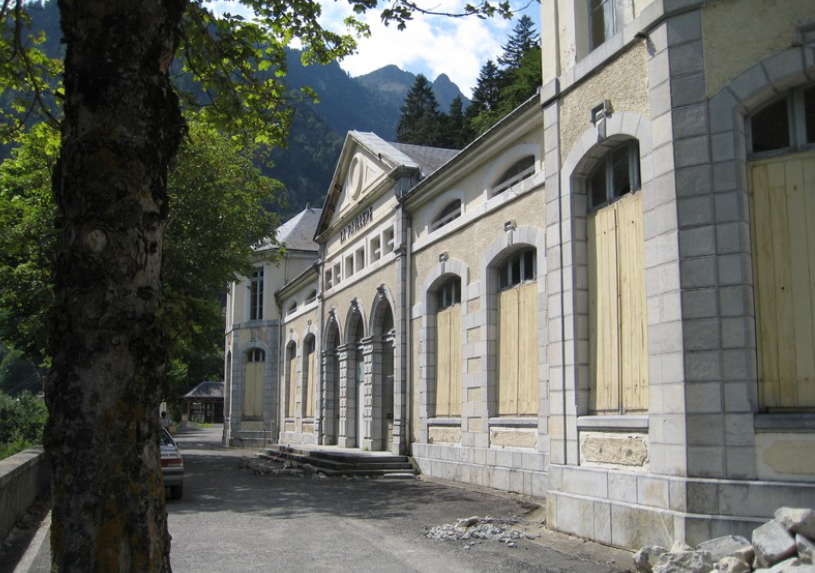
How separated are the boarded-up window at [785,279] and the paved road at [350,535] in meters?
2.50

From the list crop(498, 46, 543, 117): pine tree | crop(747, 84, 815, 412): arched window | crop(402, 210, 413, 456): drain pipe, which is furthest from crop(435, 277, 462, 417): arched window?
crop(498, 46, 543, 117): pine tree

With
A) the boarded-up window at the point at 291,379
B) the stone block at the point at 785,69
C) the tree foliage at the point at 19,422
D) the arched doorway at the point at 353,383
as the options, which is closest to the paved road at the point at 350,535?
the tree foliage at the point at 19,422

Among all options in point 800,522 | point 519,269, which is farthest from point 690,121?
point 519,269

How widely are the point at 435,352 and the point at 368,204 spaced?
21.5 feet

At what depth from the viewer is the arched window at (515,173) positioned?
572 inches

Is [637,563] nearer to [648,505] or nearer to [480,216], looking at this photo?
[648,505]

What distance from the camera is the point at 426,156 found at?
76.3 feet

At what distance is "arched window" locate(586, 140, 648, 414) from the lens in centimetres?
945

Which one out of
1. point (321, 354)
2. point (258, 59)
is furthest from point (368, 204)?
point (258, 59)

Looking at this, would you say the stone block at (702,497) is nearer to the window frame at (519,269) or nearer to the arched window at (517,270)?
the window frame at (519,269)

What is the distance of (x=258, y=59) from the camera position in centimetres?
862

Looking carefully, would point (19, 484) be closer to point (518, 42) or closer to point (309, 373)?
point (309, 373)

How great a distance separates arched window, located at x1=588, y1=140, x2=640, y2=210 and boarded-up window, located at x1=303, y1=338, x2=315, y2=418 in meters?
19.9

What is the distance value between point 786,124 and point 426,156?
15.4m
